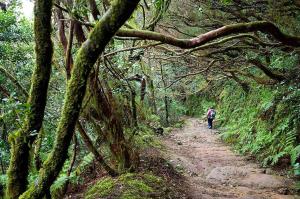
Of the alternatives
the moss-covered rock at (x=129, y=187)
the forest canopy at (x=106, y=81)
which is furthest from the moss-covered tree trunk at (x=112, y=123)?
the moss-covered rock at (x=129, y=187)

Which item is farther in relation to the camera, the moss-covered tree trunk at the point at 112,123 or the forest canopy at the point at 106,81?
the moss-covered tree trunk at the point at 112,123

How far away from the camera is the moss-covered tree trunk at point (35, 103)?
320 centimetres

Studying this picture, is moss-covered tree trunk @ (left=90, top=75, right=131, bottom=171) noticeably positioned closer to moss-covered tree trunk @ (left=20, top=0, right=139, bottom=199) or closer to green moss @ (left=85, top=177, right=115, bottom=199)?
green moss @ (left=85, top=177, right=115, bottom=199)

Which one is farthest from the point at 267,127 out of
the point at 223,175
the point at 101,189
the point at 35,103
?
the point at 35,103

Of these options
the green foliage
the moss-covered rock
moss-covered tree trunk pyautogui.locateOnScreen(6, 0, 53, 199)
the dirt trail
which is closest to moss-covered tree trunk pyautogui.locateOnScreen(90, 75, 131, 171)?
the moss-covered rock

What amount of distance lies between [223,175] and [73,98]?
25.2 feet

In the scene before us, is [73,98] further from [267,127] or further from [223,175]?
[267,127]

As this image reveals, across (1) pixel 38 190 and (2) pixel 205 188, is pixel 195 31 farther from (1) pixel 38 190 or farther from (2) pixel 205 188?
(1) pixel 38 190

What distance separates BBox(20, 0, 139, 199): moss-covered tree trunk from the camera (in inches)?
109

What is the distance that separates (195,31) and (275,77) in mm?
3254

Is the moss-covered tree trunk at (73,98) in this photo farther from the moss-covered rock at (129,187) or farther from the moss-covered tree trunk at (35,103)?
the moss-covered rock at (129,187)

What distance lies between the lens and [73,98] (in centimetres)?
308

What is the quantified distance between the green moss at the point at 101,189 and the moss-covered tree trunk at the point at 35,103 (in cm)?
262

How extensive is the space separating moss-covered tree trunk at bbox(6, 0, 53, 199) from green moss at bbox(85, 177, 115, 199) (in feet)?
8.58
